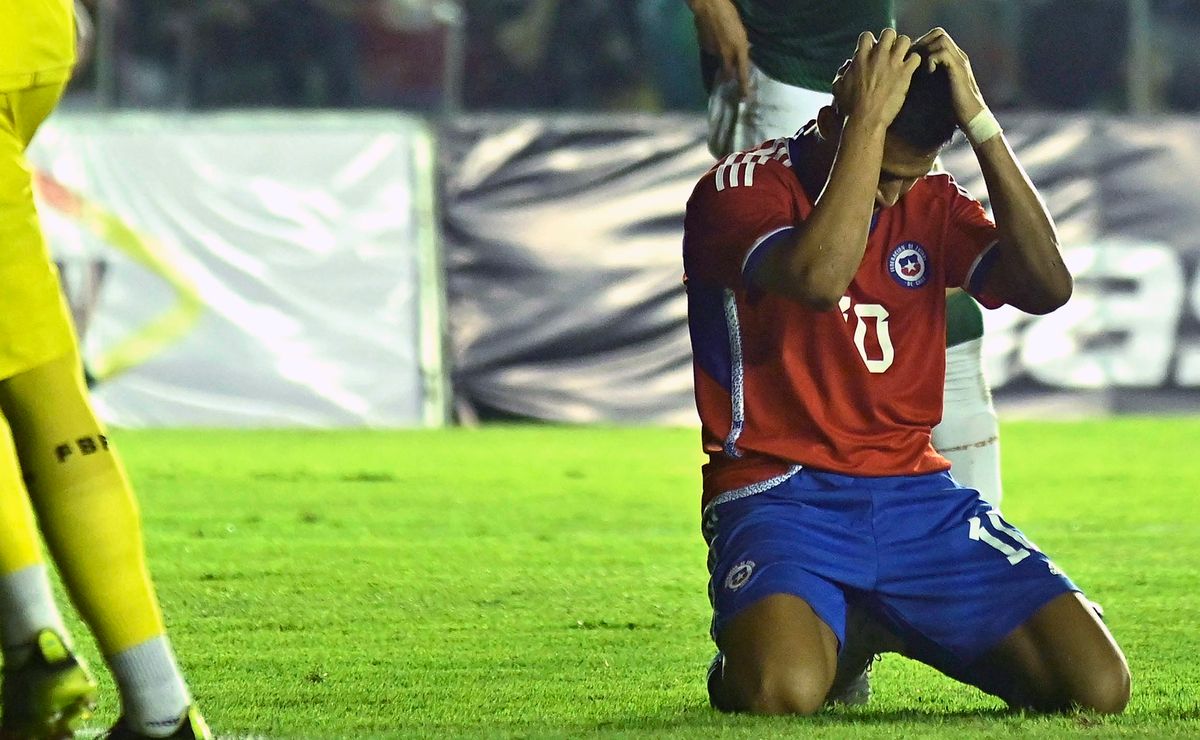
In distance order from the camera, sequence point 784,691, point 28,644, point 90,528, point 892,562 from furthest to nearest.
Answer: point 892,562, point 784,691, point 90,528, point 28,644

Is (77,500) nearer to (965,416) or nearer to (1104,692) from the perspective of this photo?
(1104,692)

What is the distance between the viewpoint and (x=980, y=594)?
352cm

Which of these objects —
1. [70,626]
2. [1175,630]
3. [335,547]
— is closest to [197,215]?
[335,547]

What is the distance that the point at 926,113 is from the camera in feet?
11.4

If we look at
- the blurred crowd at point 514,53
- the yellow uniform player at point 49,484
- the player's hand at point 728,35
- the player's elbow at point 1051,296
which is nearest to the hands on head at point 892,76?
the player's elbow at point 1051,296

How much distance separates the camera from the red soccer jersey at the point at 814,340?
362cm

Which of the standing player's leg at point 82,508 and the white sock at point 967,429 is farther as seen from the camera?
the white sock at point 967,429

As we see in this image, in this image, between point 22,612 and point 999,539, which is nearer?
point 22,612

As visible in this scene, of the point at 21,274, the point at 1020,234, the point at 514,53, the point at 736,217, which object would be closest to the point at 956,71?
the point at 1020,234

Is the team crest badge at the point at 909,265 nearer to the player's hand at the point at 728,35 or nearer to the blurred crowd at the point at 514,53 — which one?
the player's hand at the point at 728,35

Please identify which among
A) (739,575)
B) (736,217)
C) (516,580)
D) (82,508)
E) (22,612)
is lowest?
(516,580)

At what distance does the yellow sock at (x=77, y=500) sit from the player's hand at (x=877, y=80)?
1.37 metres

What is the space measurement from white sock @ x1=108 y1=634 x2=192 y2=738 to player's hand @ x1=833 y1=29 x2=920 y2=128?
4.73 feet

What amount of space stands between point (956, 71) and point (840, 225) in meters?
0.36
